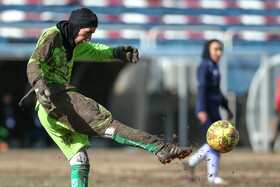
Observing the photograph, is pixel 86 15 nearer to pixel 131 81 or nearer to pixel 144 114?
pixel 144 114

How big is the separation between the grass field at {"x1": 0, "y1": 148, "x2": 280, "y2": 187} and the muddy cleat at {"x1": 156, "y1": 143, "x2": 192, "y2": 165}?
1.67 metres

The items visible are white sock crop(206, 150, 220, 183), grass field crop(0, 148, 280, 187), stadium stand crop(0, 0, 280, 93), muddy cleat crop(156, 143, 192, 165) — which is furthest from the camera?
stadium stand crop(0, 0, 280, 93)

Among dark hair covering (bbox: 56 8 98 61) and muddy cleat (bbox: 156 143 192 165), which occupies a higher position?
dark hair covering (bbox: 56 8 98 61)

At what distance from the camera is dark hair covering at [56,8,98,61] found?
234 inches

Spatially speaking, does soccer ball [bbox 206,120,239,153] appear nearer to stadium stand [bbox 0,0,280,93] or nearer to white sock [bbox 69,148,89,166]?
white sock [bbox 69,148,89,166]

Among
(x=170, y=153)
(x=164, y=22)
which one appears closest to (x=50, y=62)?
(x=170, y=153)

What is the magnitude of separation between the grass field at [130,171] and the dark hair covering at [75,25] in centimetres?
188

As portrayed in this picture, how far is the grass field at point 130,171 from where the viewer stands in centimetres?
933

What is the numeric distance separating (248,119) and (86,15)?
12.3 metres

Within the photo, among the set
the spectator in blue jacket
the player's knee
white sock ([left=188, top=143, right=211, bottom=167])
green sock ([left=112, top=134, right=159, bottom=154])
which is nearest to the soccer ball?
green sock ([left=112, top=134, right=159, bottom=154])

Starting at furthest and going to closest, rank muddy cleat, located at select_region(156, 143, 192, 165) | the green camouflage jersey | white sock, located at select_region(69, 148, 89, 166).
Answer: white sock, located at select_region(69, 148, 89, 166)
the green camouflage jersey
muddy cleat, located at select_region(156, 143, 192, 165)

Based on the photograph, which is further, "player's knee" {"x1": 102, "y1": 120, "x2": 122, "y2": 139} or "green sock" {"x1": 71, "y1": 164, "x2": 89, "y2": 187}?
"green sock" {"x1": 71, "y1": 164, "x2": 89, "y2": 187}

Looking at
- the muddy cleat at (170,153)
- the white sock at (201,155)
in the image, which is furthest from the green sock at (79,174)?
the white sock at (201,155)

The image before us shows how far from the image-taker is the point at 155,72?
58.6ft
